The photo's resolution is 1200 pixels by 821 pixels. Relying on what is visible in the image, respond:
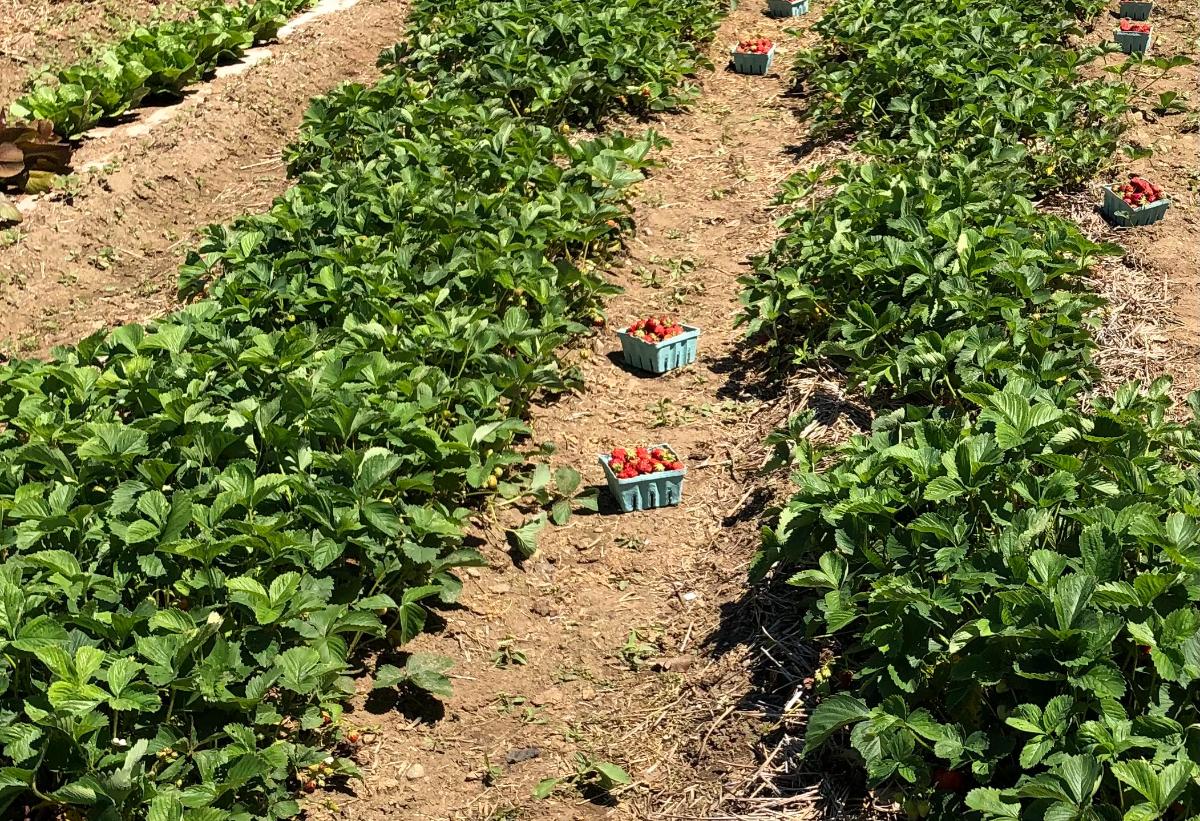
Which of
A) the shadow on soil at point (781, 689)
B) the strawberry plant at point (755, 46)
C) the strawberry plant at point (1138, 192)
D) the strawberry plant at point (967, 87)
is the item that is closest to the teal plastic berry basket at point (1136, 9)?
the strawberry plant at point (967, 87)

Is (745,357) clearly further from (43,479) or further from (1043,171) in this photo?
(43,479)

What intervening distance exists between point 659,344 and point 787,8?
6.01 metres

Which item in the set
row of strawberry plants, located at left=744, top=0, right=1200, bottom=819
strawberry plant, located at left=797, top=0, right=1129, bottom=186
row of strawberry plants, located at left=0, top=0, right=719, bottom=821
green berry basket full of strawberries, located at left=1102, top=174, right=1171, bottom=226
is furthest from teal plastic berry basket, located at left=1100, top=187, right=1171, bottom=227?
row of strawberry plants, located at left=0, top=0, right=719, bottom=821

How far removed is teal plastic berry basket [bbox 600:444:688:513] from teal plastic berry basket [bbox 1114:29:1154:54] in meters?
5.56

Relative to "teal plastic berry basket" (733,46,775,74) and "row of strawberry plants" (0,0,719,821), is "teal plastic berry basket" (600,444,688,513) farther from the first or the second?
"teal plastic berry basket" (733,46,775,74)

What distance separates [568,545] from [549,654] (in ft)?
2.08

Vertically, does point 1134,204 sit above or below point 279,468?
below

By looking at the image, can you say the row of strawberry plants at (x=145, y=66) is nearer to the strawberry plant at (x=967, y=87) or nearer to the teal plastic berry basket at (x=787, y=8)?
the teal plastic berry basket at (x=787, y=8)

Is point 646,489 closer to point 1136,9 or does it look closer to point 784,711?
point 784,711

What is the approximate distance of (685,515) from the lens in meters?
5.11

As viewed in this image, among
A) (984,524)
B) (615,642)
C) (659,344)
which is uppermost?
(984,524)

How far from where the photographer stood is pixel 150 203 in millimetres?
7887

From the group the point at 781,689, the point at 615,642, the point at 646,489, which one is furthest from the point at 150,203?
the point at 781,689

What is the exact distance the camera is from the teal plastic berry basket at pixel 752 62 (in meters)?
9.46
